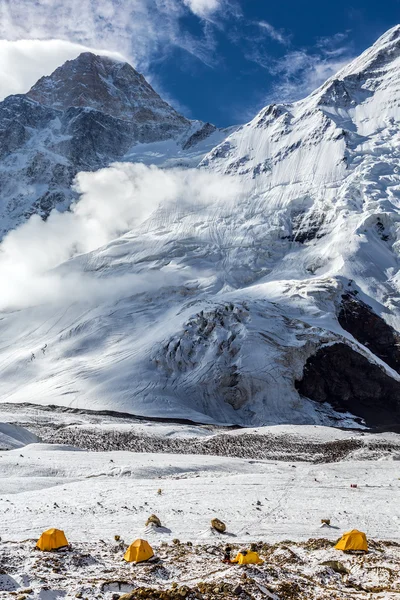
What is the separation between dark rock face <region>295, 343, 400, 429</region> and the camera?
9038 cm

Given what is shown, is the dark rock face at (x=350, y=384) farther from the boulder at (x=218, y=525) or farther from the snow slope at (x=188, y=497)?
the boulder at (x=218, y=525)

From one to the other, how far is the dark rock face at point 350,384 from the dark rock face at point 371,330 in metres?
13.3

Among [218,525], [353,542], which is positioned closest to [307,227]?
[218,525]

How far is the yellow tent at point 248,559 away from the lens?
17.2 m

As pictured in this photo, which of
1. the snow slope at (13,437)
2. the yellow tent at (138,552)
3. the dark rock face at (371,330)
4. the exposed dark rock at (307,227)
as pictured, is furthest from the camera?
the exposed dark rock at (307,227)

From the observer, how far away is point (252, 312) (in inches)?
3942

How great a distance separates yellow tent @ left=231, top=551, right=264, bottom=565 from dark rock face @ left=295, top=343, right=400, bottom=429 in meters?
74.5

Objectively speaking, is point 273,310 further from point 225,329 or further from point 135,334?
point 135,334

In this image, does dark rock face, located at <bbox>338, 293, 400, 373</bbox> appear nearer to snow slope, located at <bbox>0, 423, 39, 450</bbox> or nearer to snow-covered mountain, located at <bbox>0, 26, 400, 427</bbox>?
snow-covered mountain, located at <bbox>0, 26, 400, 427</bbox>

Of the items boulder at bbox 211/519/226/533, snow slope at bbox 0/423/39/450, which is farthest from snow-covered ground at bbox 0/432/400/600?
snow slope at bbox 0/423/39/450

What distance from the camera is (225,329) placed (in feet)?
320

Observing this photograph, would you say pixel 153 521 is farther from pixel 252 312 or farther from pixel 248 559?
pixel 252 312

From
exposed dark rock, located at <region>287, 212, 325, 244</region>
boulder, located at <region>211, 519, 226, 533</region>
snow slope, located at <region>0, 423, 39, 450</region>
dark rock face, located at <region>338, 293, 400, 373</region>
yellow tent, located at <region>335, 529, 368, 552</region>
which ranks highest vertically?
exposed dark rock, located at <region>287, 212, 325, 244</region>

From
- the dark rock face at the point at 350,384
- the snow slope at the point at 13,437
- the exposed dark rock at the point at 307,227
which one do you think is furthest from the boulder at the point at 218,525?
the exposed dark rock at the point at 307,227
